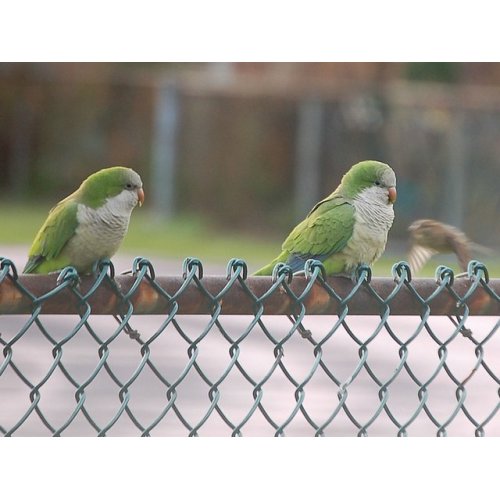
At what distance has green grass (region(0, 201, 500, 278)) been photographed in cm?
1048

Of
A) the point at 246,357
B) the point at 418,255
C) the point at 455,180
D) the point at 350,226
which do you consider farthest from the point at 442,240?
the point at 455,180

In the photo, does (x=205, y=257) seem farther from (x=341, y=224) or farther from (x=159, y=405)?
(x=341, y=224)

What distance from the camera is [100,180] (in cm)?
280

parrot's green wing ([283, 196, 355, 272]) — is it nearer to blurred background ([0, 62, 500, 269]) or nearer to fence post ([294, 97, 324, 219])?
blurred background ([0, 62, 500, 269])

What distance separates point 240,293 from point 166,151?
11091 mm

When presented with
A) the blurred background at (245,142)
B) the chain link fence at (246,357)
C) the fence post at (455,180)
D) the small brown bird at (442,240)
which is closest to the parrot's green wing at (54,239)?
the chain link fence at (246,357)

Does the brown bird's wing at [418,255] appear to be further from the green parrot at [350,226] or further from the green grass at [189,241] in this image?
the green grass at [189,241]

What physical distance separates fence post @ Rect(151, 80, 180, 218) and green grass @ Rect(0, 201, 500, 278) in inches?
9.7

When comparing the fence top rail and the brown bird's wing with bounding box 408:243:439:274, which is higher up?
the fence top rail

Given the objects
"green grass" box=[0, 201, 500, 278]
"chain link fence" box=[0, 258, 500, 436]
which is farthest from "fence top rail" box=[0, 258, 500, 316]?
"green grass" box=[0, 201, 500, 278]

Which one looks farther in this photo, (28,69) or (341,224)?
(28,69)

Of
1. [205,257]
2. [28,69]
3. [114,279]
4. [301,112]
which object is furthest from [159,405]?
[28,69]

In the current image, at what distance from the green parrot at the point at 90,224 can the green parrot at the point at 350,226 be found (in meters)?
0.57

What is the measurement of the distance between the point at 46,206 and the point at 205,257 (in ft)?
17.8
